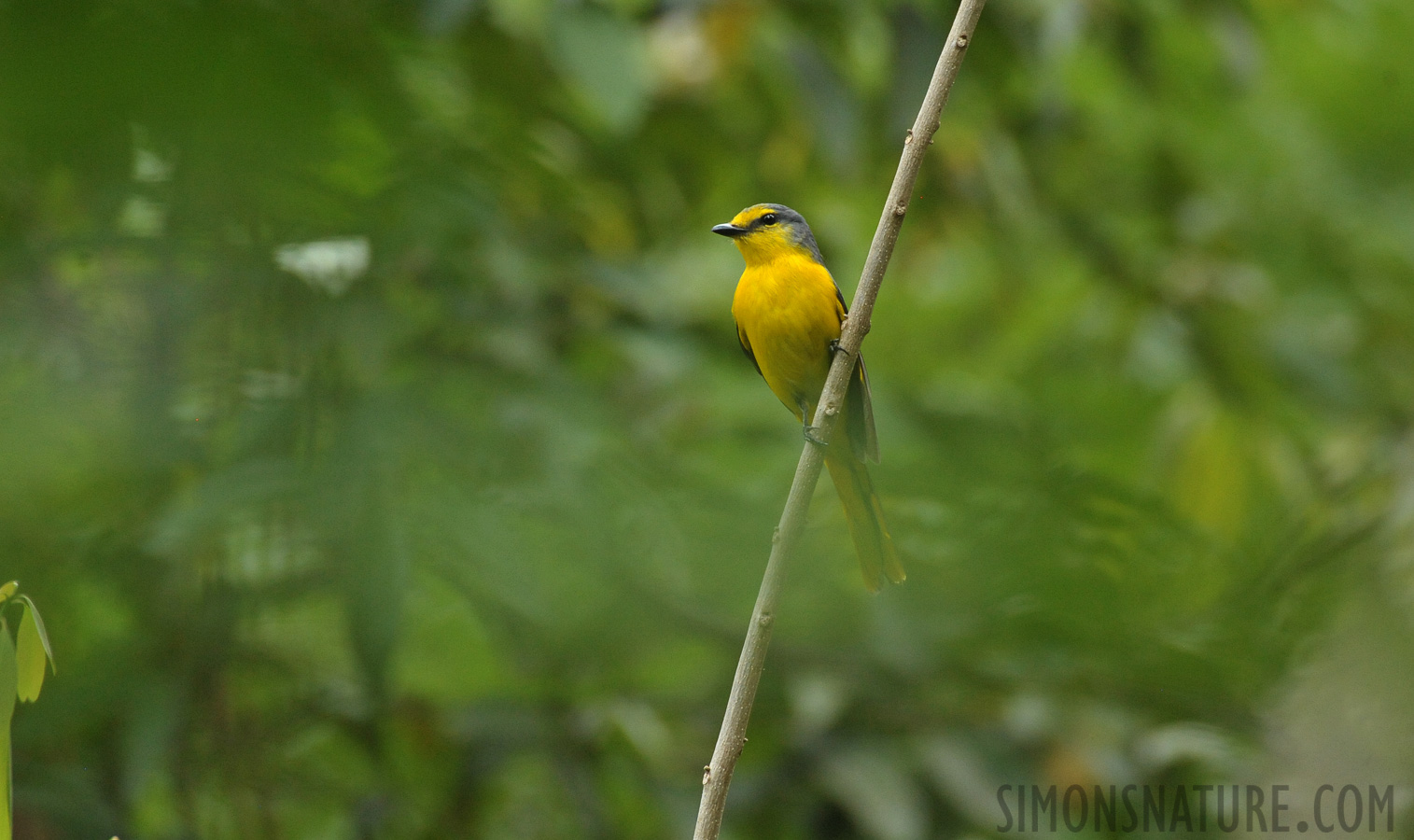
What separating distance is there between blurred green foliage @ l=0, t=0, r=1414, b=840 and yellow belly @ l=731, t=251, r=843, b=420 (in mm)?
394

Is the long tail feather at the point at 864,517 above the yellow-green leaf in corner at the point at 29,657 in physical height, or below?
above

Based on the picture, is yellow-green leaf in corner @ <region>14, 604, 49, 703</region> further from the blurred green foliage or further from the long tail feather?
the long tail feather

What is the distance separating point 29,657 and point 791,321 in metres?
1.59

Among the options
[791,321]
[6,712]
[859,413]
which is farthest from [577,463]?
[6,712]

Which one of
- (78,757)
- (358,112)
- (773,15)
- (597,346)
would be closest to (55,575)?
(78,757)

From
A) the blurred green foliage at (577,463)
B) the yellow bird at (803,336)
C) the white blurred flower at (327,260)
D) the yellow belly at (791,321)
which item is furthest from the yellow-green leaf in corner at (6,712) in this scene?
the yellow belly at (791,321)

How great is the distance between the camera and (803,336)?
2.37 metres

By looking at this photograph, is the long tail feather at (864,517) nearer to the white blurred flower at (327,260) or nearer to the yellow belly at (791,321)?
the yellow belly at (791,321)

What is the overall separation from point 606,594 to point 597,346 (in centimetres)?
87

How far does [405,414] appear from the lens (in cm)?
253

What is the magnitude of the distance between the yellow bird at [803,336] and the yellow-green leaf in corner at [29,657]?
1.26m

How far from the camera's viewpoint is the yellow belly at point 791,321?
7.78 ft

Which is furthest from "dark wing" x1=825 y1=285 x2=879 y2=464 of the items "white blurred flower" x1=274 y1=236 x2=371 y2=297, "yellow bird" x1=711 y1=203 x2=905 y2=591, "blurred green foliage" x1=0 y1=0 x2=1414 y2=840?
"white blurred flower" x1=274 y1=236 x2=371 y2=297

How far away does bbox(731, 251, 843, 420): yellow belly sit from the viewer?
93.4 inches
